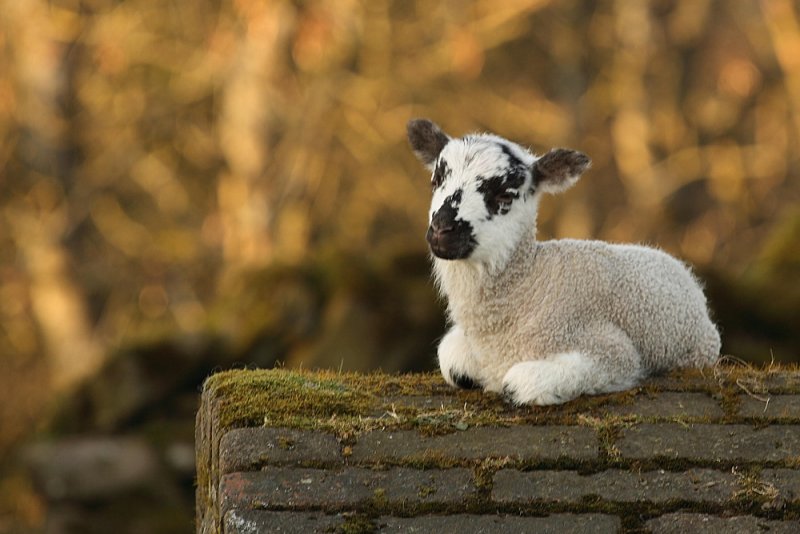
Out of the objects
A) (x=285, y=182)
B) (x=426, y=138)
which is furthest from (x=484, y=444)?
(x=285, y=182)

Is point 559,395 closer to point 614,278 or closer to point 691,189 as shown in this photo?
point 614,278

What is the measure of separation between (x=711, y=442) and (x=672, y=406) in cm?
46

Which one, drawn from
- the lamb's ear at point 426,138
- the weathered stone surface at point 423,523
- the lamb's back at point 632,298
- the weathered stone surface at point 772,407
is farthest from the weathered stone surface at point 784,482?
the lamb's ear at point 426,138

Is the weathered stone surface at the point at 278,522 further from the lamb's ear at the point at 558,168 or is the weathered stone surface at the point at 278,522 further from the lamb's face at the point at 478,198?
the lamb's ear at the point at 558,168

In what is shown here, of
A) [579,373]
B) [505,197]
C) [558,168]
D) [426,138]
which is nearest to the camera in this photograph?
[579,373]

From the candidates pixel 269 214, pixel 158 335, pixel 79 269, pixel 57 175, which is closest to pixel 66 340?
pixel 79 269

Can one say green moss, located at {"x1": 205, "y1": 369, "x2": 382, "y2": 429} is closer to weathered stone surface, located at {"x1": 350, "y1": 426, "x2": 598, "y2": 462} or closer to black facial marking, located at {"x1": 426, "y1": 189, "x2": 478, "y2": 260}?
weathered stone surface, located at {"x1": 350, "y1": 426, "x2": 598, "y2": 462}

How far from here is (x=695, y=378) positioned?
7160 millimetres

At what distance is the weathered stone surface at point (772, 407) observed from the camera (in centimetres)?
652

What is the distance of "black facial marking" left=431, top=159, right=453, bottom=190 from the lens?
736cm

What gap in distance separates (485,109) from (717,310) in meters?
14.6

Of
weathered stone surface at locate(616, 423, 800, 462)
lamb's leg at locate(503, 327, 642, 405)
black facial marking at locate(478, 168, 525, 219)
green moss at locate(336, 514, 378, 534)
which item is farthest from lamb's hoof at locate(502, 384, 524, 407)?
green moss at locate(336, 514, 378, 534)

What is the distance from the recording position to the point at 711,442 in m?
6.24

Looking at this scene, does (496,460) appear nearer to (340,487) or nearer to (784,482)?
(340,487)
